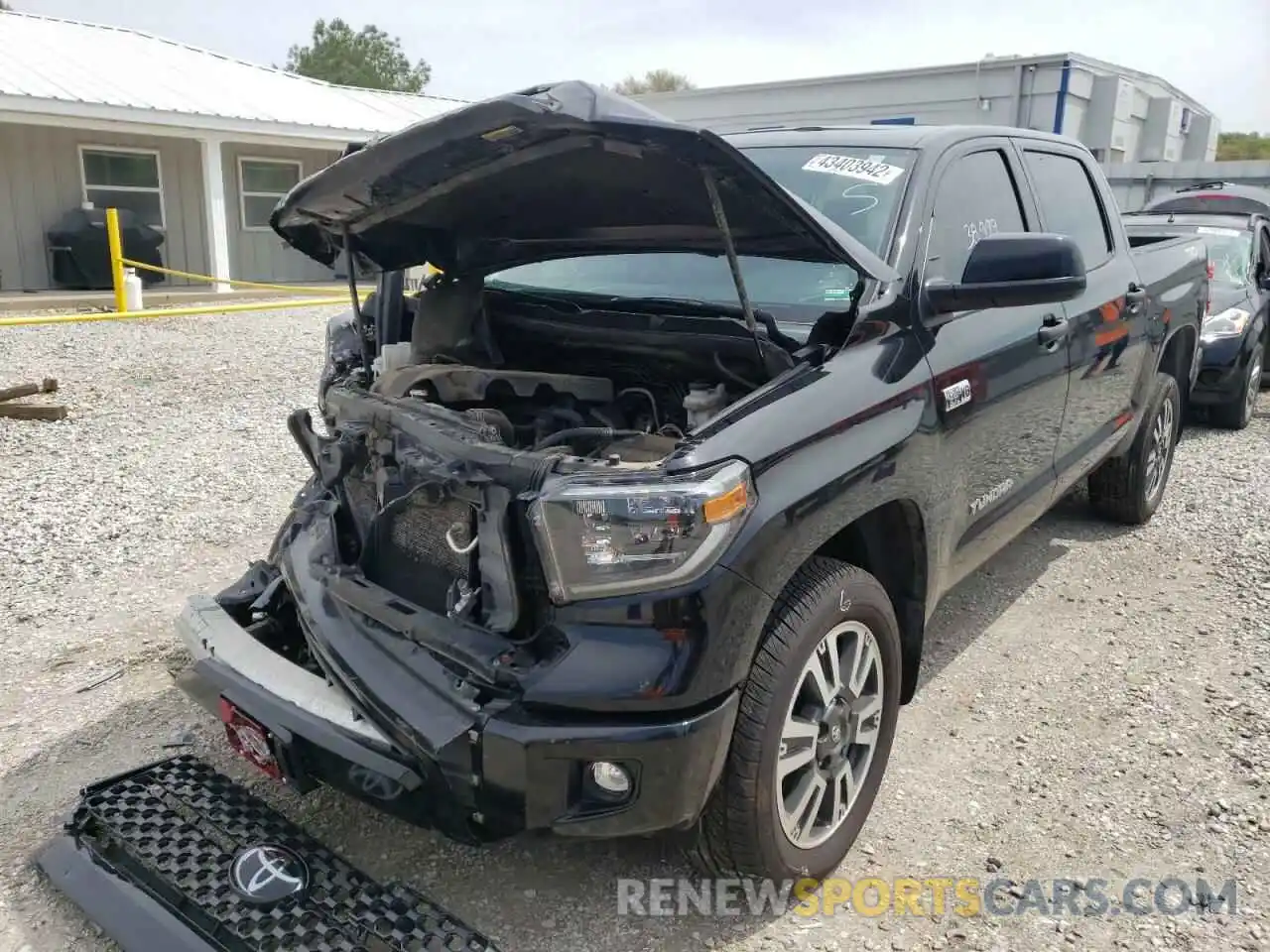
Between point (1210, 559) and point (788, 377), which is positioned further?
point (1210, 559)

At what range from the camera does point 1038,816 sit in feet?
9.85

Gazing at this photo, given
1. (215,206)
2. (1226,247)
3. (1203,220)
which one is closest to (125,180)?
(215,206)

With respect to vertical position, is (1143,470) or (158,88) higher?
(158,88)

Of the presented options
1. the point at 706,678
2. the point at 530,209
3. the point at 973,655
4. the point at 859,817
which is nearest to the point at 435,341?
the point at 530,209

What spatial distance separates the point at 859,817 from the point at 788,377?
1.22m

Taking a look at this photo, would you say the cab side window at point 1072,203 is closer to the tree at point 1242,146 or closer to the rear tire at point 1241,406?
the rear tire at point 1241,406

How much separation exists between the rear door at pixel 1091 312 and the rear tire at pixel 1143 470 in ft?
1.19

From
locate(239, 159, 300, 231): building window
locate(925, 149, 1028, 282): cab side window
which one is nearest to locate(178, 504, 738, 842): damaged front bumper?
locate(925, 149, 1028, 282): cab side window

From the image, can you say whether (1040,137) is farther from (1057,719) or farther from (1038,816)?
(1038,816)

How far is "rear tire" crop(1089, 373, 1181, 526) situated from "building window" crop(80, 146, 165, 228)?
15353mm

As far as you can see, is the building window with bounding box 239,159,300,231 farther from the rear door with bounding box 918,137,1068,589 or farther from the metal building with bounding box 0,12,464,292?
the rear door with bounding box 918,137,1068,589

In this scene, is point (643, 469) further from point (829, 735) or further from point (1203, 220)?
point (1203, 220)

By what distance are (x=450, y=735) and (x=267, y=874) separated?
0.67 meters

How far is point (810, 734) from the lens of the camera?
2523 millimetres
